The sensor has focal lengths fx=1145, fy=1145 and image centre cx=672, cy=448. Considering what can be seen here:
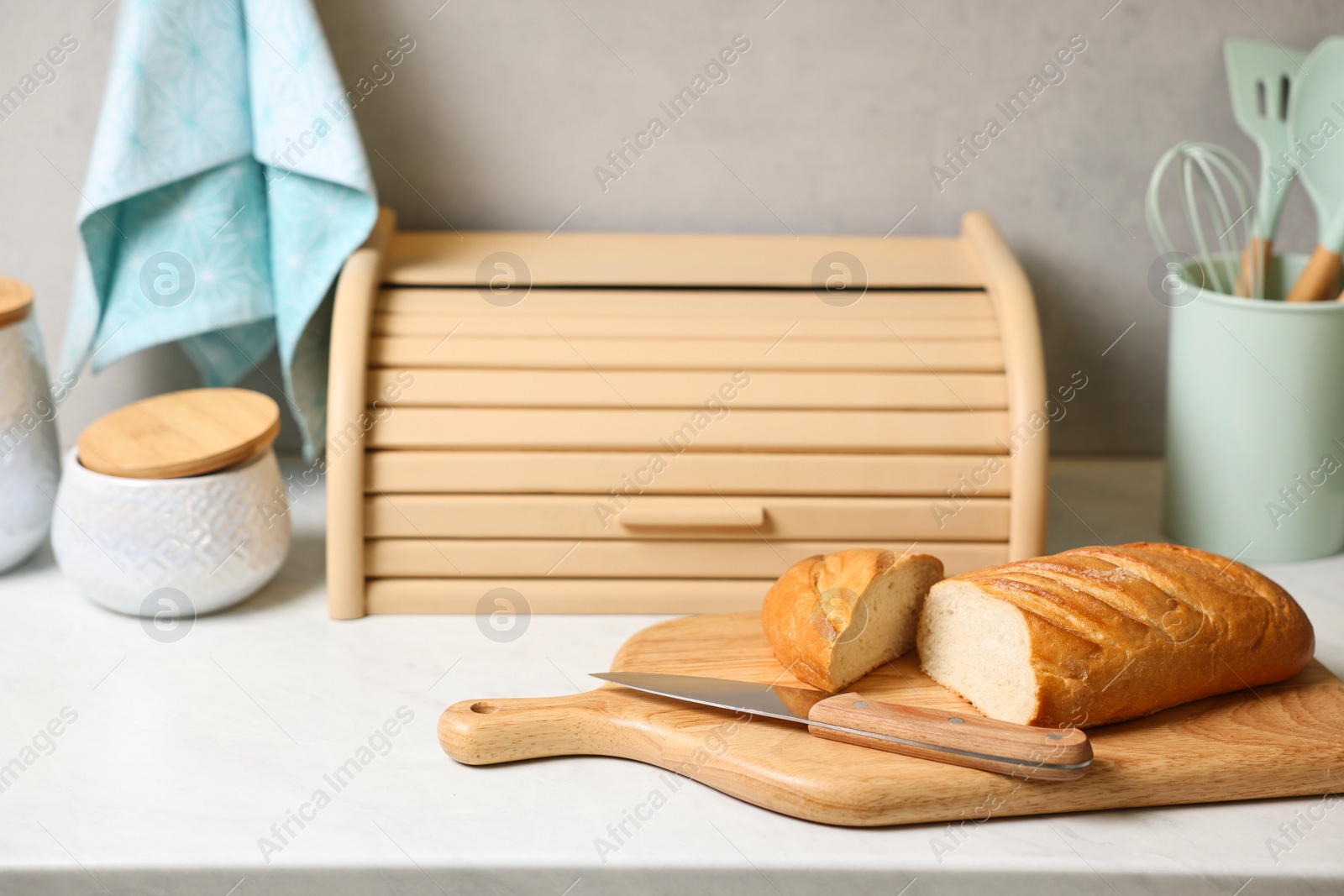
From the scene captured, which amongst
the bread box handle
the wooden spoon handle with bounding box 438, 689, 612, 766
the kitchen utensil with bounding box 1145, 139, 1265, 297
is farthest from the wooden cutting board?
the kitchen utensil with bounding box 1145, 139, 1265, 297

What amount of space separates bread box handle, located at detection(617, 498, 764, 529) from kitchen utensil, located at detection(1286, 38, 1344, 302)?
0.50m

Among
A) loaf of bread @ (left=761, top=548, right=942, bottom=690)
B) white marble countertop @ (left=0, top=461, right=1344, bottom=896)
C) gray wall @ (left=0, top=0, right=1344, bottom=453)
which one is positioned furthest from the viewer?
gray wall @ (left=0, top=0, right=1344, bottom=453)

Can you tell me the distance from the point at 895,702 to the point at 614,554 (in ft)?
0.85

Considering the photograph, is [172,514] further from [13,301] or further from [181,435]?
[13,301]

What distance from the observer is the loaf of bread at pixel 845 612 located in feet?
2.50

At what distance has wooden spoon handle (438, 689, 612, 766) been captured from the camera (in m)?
0.72

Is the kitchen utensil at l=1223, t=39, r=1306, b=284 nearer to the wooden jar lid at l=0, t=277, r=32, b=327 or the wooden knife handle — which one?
the wooden knife handle

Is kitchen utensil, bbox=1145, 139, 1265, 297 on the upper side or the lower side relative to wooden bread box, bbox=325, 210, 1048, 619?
upper

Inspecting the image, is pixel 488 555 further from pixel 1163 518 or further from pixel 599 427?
pixel 1163 518

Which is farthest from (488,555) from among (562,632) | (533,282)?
(533,282)

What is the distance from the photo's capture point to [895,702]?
753 millimetres

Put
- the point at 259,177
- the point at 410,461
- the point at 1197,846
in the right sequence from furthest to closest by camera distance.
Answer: the point at 259,177 < the point at 410,461 < the point at 1197,846

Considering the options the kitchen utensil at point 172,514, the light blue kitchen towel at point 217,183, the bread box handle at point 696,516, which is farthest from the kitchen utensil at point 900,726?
the light blue kitchen towel at point 217,183

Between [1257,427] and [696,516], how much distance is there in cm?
47
